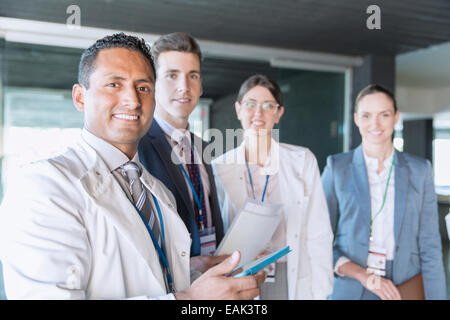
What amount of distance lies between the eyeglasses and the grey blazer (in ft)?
1.33

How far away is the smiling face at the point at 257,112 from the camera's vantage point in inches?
66.8

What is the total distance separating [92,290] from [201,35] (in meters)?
3.36

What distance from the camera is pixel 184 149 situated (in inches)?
52.1

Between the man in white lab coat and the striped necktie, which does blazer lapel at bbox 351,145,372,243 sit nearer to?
the man in white lab coat

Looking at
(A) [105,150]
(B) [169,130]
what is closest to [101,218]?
(A) [105,150]

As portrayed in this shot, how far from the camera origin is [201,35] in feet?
12.2

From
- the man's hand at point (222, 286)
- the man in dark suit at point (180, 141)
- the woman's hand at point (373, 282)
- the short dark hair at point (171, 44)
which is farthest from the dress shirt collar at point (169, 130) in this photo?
the woman's hand at point (373, 282)

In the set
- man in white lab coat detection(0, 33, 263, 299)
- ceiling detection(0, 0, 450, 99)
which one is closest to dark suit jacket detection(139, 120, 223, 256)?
man in white lab coat detection(0, 33, 263, 299)

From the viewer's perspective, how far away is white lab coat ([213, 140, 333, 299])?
1.68 metres

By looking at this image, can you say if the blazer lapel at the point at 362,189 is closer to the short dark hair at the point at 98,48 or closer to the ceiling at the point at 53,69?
the ceiling at the point at 53,69

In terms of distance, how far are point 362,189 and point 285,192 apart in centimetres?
35

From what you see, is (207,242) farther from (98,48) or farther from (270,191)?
(98,48)

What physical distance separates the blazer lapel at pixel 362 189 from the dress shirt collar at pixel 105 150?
3.64 feet
